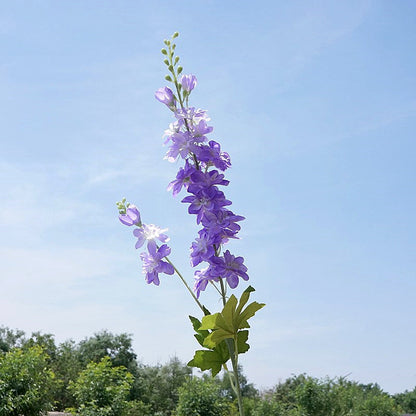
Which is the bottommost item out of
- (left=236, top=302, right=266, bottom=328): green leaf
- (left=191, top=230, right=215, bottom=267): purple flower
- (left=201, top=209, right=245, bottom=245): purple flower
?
(left=236, top=302, right=266, bottom=328): green leaf

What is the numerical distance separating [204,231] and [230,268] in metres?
0.13

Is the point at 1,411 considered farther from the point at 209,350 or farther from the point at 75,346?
the point at 75,346

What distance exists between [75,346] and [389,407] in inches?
358

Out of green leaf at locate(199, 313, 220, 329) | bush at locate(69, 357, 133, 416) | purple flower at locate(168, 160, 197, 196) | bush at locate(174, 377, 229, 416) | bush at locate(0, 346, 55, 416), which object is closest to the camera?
green leaf at locate(199, 313, 220, 329)

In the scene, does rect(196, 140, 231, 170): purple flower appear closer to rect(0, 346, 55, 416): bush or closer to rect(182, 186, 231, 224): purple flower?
rect(182, 186, 231, 224): purple flower

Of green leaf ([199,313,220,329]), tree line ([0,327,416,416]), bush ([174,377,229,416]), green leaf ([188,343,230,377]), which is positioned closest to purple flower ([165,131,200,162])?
green leaf ([199,313,220,329])

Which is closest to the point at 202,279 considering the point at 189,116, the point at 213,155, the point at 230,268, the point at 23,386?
the point at 230,268

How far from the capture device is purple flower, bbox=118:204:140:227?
66.2 inches

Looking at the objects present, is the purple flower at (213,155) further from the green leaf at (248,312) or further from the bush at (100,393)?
the bush at (100,393)

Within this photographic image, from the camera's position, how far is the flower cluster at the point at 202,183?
1.58 metres

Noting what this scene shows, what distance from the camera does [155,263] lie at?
5.43ft

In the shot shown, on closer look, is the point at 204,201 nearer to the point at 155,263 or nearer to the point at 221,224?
the point at 221,224

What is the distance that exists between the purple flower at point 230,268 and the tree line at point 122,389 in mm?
6153

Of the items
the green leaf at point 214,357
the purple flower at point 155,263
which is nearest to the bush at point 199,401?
the green leaf at point 214,357
